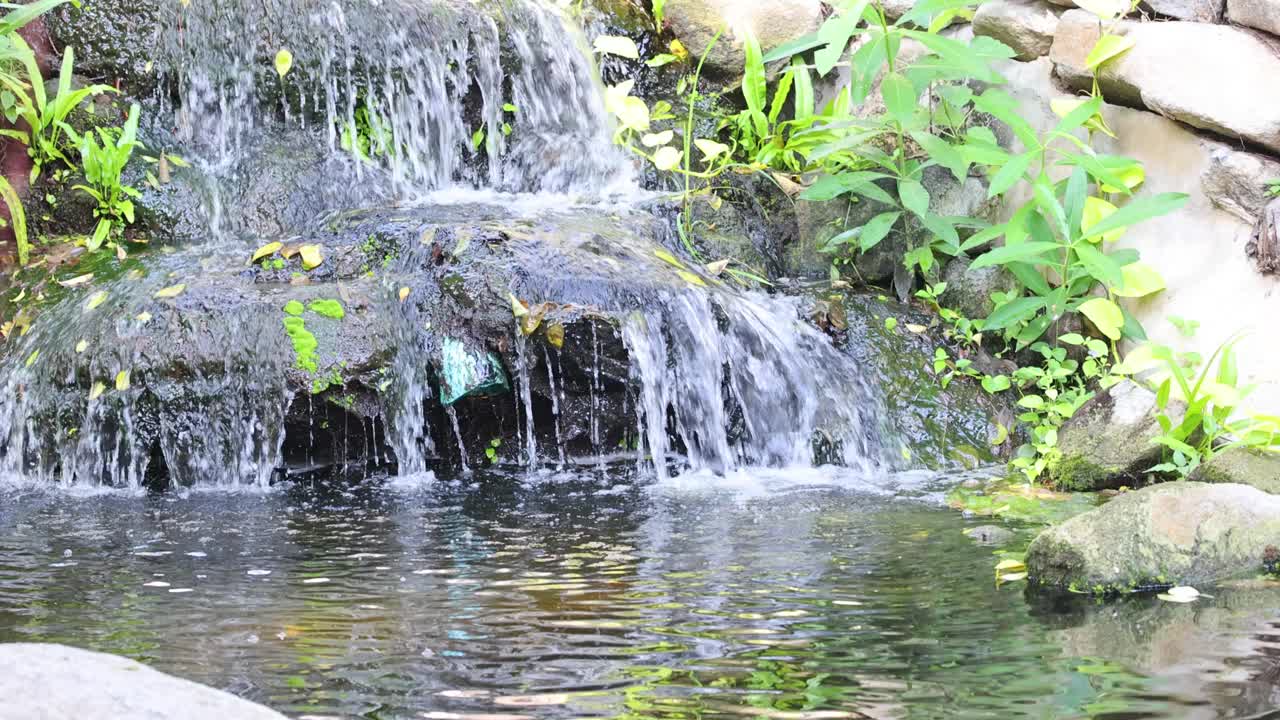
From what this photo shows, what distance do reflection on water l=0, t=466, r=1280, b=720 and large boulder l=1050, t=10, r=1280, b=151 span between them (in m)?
2.33

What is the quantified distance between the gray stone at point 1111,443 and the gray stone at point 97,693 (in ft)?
12.5

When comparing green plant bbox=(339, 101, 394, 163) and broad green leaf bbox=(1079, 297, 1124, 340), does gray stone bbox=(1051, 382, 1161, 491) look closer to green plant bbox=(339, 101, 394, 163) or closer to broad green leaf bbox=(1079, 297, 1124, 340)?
broad green leaf bbox=(1079, 297, 1124, 340)

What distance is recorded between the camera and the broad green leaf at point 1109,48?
17.9ft

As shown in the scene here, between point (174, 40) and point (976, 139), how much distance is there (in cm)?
444

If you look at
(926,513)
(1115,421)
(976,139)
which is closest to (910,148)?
(976,139)

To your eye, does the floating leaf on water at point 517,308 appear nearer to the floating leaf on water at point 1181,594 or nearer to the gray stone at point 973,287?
the gray stone at point 973,287

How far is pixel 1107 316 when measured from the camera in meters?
5.38

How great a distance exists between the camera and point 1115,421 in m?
4.92

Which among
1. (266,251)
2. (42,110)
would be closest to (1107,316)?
(266,251)

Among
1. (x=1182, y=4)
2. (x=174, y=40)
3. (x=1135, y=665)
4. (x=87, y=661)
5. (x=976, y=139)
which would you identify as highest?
(x=174, y=40)

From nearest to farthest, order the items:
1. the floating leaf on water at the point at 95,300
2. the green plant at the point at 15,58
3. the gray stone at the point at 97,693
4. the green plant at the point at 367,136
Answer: the gray stone at the point at 97,693
the floating leaf on water at the point at 95,300
the green plant at the point at 15,58
the green plant at the point at 367,136

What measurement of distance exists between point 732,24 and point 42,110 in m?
3.96

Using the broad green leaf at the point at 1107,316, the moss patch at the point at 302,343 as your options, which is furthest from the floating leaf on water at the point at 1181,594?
the moss patch at the point at 302,343

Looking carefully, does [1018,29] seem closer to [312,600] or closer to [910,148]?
[910,148]
